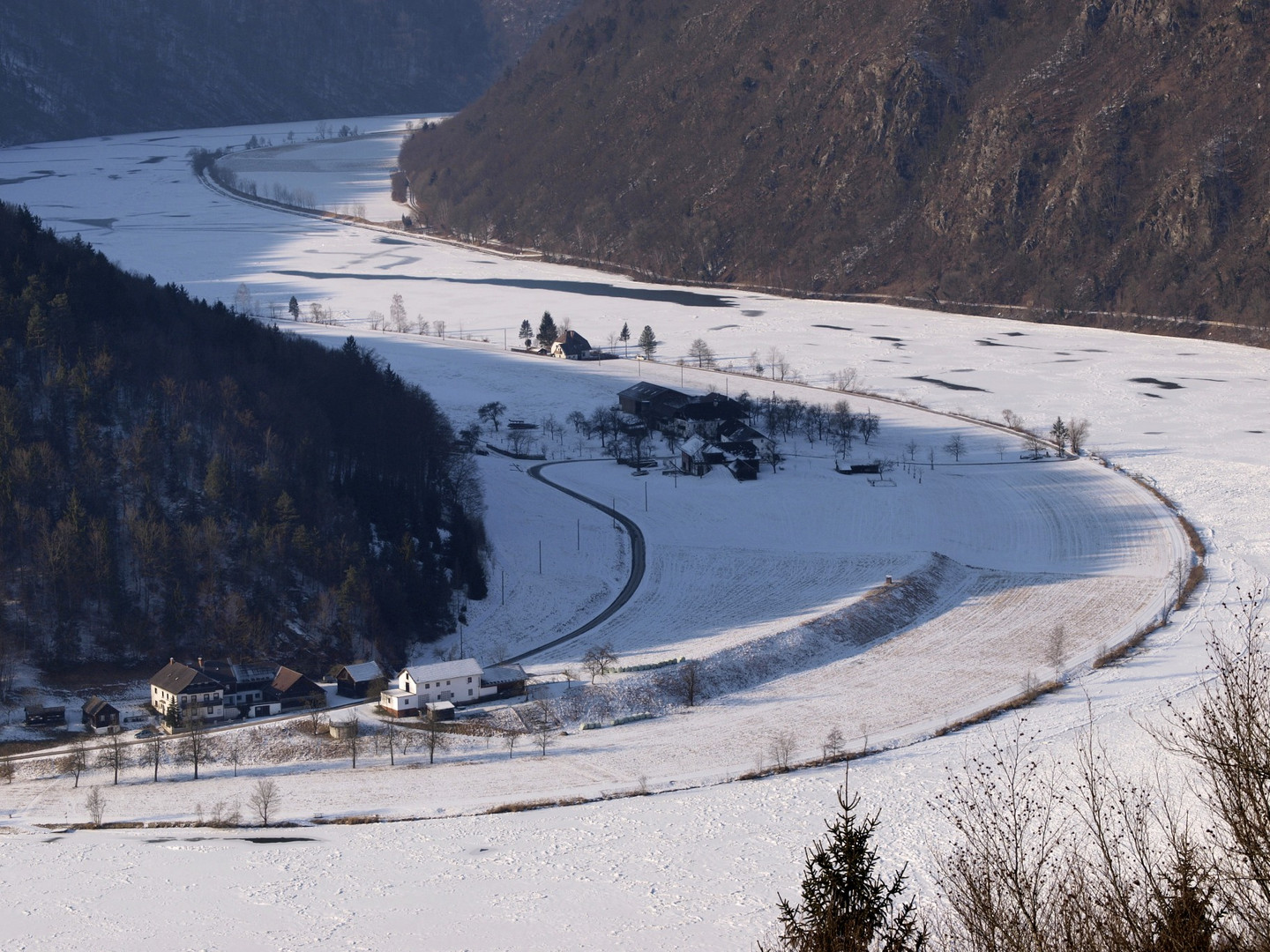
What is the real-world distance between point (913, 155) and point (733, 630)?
9399 cm

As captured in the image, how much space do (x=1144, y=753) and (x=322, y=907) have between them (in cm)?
1875

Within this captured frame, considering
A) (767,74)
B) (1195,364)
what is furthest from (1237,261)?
(767,74)

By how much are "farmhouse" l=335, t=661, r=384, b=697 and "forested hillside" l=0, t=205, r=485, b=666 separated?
6.82 ft

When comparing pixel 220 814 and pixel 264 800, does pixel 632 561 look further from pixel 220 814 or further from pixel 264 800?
pixel 220 814

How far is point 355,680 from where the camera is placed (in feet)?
144

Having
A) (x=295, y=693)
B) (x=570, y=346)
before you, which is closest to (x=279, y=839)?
(x=295, y=693)

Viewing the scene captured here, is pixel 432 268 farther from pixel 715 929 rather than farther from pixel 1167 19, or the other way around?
pixel 715 929

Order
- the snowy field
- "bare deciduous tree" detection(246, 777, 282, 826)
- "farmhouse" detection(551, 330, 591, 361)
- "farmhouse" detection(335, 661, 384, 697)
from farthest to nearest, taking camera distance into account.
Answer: "farmhouse" detection(551, 330, 591, 361), "farmhouse" detection(335, 661, 384, 697), "bare deciduous tree" detection(246, 777, 282, 826), the snowy field

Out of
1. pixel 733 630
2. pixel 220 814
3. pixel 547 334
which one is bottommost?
pixel 220 814

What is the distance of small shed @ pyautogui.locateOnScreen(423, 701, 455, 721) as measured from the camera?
41.9 meters

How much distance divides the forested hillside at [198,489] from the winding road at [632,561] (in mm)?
3684

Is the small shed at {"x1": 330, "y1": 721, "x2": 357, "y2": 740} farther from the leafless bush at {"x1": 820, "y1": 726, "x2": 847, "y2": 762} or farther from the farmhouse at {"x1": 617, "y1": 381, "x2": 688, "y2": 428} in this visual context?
the farmhouse at {"x1": 617, "y1": 381, "x2": 688, "y2": 428}

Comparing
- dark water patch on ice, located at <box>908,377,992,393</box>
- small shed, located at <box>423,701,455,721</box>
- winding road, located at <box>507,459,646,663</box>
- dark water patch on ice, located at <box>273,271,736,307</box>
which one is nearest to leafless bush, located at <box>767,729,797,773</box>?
small shed, located at <box>423,701,455,721</box>

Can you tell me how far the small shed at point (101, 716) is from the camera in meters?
41.1
